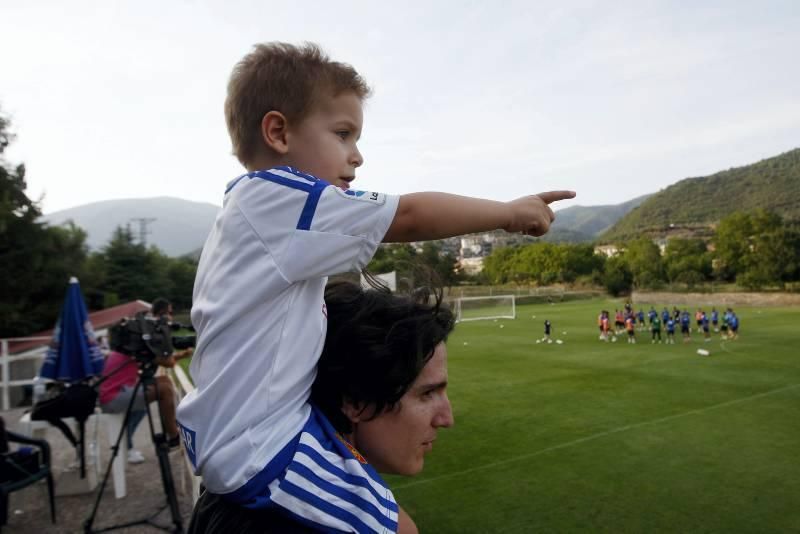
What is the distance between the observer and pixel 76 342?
→ 22.0ft

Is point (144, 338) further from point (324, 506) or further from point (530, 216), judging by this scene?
point (530, 216)

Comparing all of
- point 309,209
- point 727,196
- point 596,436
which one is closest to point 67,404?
point 309,209

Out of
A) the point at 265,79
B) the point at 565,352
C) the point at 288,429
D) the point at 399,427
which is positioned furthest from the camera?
the point at 565,352

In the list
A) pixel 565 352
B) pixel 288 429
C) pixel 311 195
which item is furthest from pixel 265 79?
pixel 565 352

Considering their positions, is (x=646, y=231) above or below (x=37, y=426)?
above

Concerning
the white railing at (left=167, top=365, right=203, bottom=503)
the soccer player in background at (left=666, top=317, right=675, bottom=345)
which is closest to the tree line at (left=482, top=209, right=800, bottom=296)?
the soccer player in background at (left=666, top=317, right=675, bottom=345)

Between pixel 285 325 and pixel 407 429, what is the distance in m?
0.40

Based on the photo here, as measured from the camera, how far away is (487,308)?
49.2m

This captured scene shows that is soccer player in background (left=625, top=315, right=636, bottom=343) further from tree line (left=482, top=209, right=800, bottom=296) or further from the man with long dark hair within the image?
tree line (left=482, top=209, right=800, bottom=296)

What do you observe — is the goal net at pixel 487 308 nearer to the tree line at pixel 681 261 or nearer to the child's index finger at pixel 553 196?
the tree line at pixel 681 261

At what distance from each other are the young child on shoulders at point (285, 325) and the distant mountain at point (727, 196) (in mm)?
43395

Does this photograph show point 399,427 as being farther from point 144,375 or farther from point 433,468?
point 433,468

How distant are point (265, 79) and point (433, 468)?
6.61 metres

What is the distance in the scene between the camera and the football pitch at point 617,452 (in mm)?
5574
